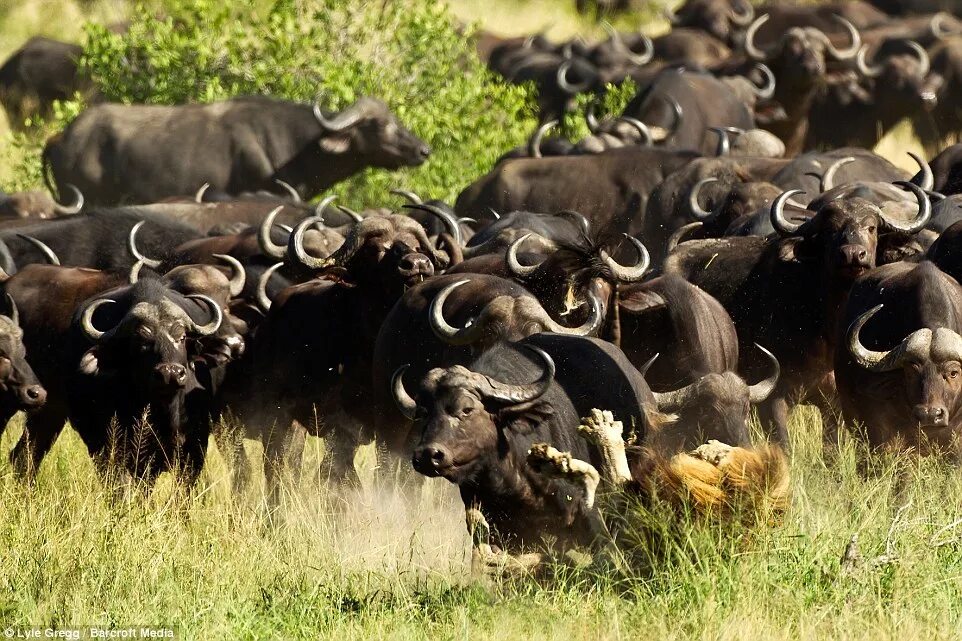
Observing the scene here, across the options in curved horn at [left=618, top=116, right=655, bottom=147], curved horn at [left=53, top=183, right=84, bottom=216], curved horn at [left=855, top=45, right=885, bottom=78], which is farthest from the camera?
curved horn at [left=855, top=45, right=885, bottom=78]

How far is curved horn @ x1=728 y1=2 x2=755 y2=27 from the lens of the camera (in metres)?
30.5

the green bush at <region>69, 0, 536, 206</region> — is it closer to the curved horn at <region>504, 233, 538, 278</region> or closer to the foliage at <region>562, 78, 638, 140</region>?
the foliage at <region>562, 78, 638, 140</region>

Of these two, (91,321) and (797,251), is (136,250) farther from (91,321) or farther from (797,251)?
(797,251)

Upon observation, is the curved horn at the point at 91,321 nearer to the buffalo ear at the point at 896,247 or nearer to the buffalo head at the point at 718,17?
the buffalo ear at the point at 896,247

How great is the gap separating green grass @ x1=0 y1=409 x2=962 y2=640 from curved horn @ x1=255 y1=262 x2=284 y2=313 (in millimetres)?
2706

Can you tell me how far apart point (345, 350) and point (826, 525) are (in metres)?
3.99

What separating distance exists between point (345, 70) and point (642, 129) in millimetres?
3172

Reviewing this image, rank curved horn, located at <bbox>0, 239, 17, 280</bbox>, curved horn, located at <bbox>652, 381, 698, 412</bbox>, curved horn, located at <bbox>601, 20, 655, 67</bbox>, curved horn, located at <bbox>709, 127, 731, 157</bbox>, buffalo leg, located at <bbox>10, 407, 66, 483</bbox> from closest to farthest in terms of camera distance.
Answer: curved horn, located at <bbox>652, 381, 698, 412</bbox>
buffalo leg, located at <bbox>10, 407, 66, 483</bbox>
curved horn, located at <bbox>0, 239, 17, 280</bbox>
curved horn, located at <bbox>709, 127, 731, 157</bbox>
curved horn, located at <bbox>601, 20, 655, 67</bbox>

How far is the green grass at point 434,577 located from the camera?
21.5 feet

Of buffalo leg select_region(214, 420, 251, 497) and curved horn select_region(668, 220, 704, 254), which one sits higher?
buffalo leg select_region(214, 420, 251, 497)

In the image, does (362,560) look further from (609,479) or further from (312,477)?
(312,477)

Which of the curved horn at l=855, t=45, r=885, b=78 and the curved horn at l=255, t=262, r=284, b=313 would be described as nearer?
the curved horn at l=255, t=262, r=284, b=313

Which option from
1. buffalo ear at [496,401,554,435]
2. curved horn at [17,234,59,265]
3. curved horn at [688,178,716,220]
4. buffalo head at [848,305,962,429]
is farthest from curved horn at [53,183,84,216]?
buffalo ear at [496,401,554,435]

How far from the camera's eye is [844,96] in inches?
916
